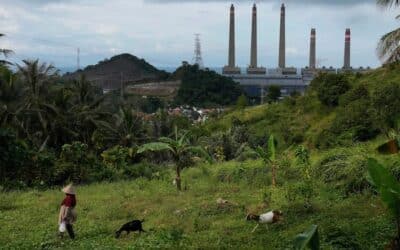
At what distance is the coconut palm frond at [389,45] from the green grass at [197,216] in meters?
4.31

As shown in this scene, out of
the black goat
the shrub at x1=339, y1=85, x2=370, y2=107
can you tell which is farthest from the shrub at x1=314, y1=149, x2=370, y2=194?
the shrub at x1=339, y1=85, x2=370, y2=107

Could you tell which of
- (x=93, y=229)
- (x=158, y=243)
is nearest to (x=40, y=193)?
(x=93, y=229)

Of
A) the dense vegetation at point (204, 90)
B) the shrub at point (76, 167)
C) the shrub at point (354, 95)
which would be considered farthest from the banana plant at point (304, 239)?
the dense vegetation at point (204, 90)

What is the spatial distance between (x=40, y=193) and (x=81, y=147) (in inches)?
154

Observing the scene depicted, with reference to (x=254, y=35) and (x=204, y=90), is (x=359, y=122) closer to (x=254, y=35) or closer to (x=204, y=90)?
(x=204, y=90)

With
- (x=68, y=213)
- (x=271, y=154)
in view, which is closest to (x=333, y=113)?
(x=271, y=154)

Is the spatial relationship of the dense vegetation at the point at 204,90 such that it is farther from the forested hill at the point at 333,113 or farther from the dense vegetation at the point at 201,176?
the dense vegetation at the point at 201,176

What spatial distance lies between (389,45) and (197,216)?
25.2 feet

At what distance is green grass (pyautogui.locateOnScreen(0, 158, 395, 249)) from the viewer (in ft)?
26.8

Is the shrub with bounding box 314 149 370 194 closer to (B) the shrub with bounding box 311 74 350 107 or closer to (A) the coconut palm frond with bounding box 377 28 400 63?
(A) the coconut palm frond with bounding box 377 28 400 63

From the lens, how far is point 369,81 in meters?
32.0

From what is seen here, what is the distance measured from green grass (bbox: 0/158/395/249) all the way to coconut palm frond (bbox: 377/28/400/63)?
4310 mm

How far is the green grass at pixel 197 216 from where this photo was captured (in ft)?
26.8

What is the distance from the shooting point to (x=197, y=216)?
35.7 feet
